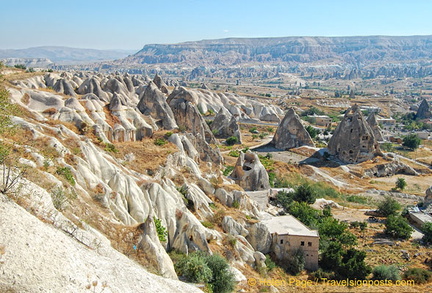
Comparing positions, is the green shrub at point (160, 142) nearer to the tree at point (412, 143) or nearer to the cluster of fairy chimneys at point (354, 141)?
the cluster of fairy chimneys at point (354, 141)

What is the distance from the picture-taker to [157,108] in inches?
1207

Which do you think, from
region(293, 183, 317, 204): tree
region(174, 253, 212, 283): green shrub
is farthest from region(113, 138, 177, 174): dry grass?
region(293, 183, 317, 204): tree

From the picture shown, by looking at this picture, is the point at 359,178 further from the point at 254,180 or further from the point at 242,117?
the point at 242,117

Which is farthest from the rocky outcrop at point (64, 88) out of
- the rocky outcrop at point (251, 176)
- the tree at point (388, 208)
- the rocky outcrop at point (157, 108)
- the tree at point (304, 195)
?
the tree at point (388, 208)

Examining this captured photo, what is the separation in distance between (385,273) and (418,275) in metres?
1.66

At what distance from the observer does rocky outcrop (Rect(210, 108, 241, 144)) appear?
160 ft

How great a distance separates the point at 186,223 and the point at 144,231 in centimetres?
299

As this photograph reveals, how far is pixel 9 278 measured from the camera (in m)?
6.82

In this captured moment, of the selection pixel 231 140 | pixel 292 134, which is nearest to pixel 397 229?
pixel 292 134

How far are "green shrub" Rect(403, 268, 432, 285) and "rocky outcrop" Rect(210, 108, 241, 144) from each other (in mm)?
31166

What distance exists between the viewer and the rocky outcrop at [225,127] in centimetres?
4877

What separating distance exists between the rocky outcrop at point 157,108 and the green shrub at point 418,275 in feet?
59.5

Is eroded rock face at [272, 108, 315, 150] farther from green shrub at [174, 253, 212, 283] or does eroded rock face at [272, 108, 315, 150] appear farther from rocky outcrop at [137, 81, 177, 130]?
green shrub at [174, 253, 212, 283]

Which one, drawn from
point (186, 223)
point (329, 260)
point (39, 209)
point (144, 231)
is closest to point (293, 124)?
point (329, 260)
